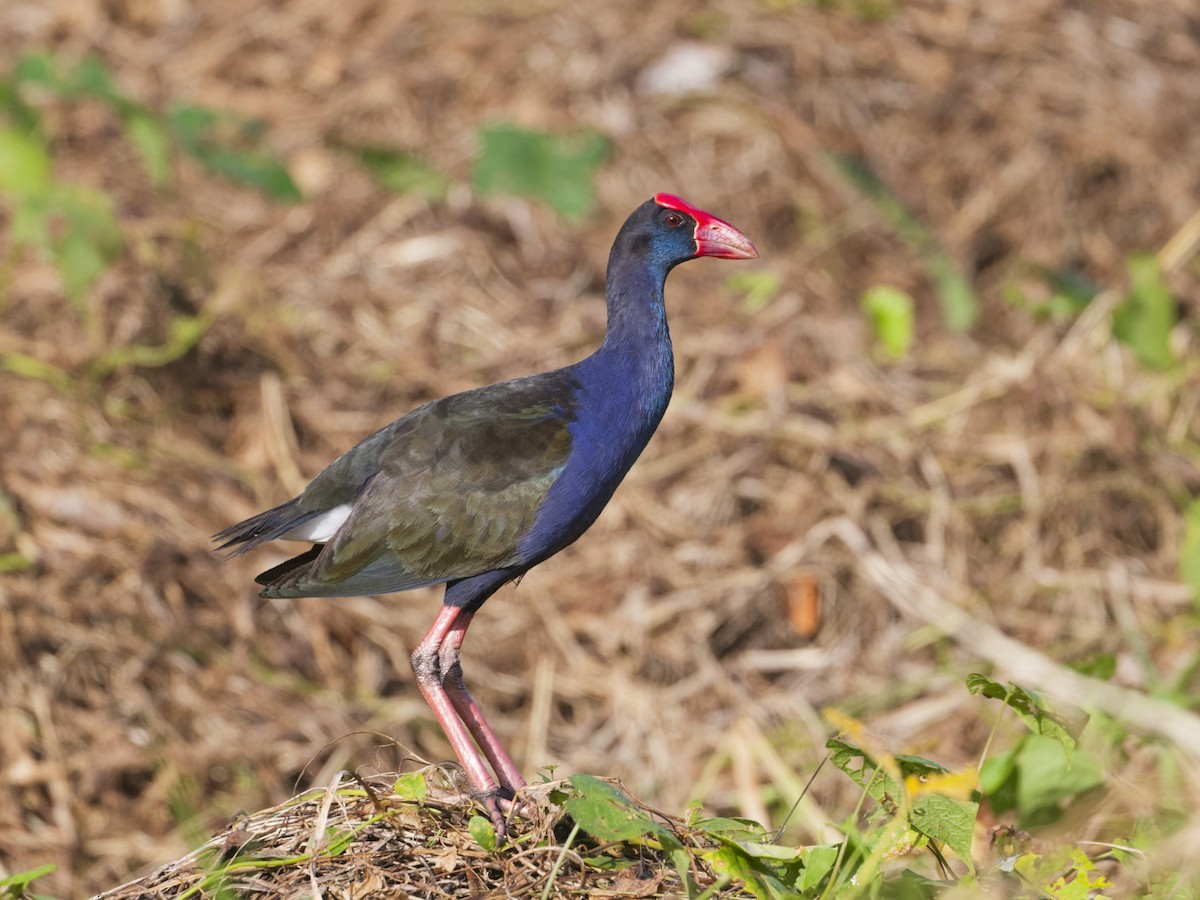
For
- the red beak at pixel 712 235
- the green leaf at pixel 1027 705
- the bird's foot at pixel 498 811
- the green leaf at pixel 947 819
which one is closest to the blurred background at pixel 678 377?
the green leaf at pixel 1027 705

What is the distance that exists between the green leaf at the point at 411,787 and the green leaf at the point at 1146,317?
13.3 ft

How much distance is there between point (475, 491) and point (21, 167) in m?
2.94

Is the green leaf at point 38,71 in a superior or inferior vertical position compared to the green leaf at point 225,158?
superior

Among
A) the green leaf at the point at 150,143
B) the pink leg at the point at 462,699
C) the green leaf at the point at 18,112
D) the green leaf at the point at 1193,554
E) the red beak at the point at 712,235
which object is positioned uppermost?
the green leaf at the point at 18,112

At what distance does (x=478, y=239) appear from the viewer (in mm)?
6492

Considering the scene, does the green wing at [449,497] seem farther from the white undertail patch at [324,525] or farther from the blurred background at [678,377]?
the blurred background at [678,377]

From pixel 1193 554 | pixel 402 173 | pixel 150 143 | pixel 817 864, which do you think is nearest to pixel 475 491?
pixel 817 864

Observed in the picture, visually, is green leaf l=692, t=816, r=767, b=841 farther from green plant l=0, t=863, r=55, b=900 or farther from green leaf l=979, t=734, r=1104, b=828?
green plant l=0, t=863, r=55, b=900

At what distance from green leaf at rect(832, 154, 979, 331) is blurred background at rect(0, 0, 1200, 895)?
2 centimetres

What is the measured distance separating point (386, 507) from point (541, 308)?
296 cm

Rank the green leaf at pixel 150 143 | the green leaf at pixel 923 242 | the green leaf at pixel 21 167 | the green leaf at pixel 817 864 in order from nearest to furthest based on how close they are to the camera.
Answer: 1. the green leaf at pixel 817 864
2. the green leaf at pixel 21 167
3. the green leaf at pixel 150 143
4. the green leaf at pixel 923 242

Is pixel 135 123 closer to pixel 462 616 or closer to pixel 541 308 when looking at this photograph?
pixel 541 308

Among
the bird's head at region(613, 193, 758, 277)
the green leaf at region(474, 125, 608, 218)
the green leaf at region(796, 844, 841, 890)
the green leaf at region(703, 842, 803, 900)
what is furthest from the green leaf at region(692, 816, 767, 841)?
the green leaf at region(474, 125, 608, 218)

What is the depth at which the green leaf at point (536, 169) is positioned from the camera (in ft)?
20.7
